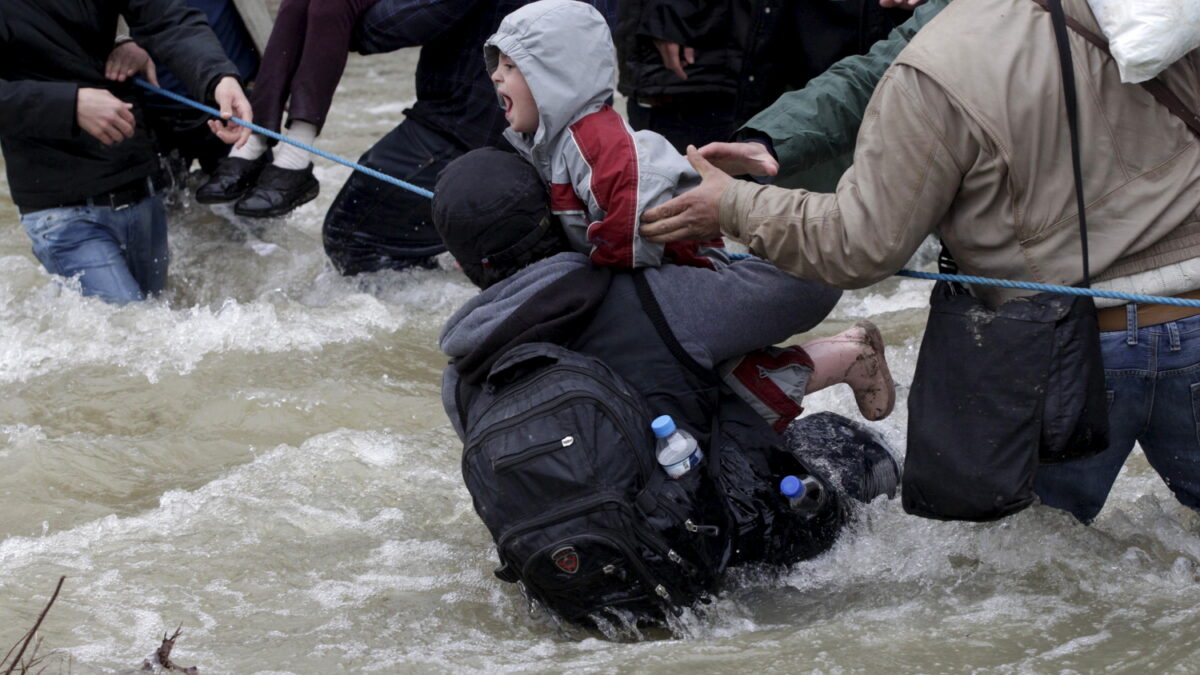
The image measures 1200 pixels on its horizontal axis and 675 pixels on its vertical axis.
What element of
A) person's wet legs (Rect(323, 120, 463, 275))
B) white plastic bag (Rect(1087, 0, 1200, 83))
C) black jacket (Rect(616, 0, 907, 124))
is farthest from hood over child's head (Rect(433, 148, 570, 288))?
person's wet legs (Rect(323, 120, 463, 275))

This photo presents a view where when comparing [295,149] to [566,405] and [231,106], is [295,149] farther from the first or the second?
[566,405]

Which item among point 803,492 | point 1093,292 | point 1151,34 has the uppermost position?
point 1151,34

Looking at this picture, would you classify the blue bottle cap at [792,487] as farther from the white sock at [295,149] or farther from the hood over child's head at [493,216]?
the white sock at [295,149]

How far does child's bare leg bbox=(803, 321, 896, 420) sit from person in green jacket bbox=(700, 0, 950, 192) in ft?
1.58

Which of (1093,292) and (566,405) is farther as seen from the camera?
(566,405)

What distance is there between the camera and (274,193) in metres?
5.62

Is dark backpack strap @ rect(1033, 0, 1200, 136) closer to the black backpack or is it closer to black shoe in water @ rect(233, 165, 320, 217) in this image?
the black backpack

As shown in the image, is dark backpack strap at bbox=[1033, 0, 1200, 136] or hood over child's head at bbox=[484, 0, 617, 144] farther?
hood over child's head at bbox=[484, 0, 617, 144]

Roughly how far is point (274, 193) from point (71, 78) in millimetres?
887

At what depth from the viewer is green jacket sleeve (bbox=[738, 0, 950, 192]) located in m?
3.62

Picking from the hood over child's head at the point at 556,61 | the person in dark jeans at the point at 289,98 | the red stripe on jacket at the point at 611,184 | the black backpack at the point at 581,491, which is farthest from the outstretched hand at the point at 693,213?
the person in dark jeans at the point at 289,98

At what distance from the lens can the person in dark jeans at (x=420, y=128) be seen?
5281 millimetres

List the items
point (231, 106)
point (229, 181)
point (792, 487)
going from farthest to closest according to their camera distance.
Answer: point (229, 181) → point (231, 106) → point (792, 487)

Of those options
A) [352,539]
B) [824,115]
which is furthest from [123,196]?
[824,115]
